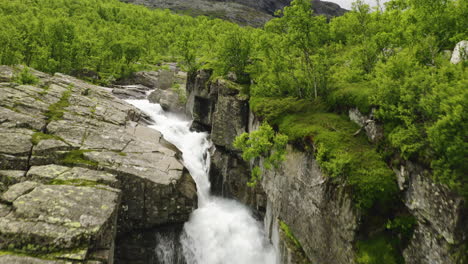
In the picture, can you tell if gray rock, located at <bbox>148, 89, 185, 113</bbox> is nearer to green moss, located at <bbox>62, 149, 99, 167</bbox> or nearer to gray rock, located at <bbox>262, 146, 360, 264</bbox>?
green moss, located at <bbox>62, 149, 99, 167</bbox>

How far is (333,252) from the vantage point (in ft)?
43.5

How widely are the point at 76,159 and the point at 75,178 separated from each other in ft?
10.7

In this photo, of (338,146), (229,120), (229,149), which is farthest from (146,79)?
(338,146)

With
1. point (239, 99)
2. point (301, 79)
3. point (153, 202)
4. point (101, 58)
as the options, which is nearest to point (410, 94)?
point (301, 79)

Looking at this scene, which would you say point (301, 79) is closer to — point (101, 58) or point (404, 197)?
point (404, 197)

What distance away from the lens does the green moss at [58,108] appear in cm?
2431

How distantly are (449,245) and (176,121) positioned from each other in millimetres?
34964

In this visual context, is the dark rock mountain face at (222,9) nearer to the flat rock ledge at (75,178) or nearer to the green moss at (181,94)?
the green moss at (181,94)

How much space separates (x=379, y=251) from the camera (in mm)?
11383

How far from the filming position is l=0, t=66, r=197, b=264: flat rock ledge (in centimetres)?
1189

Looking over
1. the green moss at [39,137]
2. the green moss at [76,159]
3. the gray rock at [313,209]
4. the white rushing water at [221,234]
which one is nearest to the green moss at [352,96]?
the gray rock at [313,209]

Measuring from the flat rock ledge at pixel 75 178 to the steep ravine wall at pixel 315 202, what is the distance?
5.44 m

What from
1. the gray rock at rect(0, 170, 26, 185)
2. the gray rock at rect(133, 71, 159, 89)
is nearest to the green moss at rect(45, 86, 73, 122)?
the gray rock at rect(0, 170, 26, 185)

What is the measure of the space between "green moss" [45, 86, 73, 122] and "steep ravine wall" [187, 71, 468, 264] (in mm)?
14575
